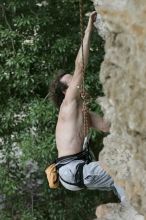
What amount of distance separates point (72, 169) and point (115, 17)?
6.96ft

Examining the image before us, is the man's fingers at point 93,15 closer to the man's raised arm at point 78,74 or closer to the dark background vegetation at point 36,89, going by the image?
the man's raised arm at point 78,74

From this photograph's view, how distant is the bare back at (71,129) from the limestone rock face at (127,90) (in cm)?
142

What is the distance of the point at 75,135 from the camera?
6238 mm

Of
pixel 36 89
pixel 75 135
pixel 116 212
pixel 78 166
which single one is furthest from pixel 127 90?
pixel 36 89

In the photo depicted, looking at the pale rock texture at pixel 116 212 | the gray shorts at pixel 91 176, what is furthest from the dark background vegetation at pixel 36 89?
the pale rock texture at pixel 116 212

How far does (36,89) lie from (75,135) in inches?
73.4

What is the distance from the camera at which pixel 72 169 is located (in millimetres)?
5949

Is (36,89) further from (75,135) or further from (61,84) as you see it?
(75,135)

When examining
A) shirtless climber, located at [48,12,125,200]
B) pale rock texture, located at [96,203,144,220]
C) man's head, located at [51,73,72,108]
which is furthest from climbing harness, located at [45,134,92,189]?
man's head, located at [51,73,72,108]

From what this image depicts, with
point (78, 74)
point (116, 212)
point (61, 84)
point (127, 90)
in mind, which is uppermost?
point (127, 90)

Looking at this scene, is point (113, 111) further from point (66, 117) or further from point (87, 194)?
point (87, 194)

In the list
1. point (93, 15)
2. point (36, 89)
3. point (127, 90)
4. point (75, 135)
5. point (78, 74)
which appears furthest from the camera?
point (36, 89)

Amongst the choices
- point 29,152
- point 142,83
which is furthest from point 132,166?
point 29,152

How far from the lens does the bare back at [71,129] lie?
20.4 feet
